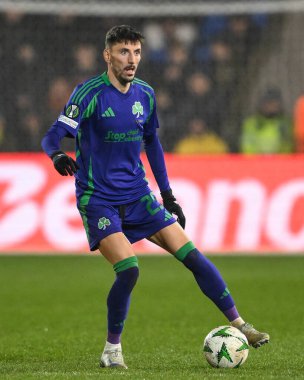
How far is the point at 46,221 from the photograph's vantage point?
46.9ft

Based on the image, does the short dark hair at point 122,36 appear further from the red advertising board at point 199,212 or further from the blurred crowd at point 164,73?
the blurred crowd at point 164,73

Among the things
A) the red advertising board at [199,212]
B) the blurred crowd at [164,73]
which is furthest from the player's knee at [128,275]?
Answer: the blurred crowd at [164,73]

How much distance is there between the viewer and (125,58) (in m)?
6.50

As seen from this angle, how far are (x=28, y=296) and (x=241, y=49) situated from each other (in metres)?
8.73

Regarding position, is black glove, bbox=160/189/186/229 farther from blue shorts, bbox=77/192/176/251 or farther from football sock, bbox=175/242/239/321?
football sock, bbox=175/242/239/321

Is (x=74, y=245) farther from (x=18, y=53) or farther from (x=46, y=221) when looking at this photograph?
(x=18, y=53)

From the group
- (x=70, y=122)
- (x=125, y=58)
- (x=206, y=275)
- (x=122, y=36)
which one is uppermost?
(x=122, y=36)

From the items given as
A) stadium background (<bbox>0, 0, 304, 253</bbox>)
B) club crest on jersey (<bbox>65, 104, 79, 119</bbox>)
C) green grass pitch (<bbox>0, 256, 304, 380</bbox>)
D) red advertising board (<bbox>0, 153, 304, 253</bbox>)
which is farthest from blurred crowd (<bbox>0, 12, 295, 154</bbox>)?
club crest on jersey (<bbox>65, 104, 79, 119</bbox>)

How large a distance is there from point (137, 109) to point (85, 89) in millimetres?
369

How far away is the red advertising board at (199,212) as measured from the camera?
14250 mm

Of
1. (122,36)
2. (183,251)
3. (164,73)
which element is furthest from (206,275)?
(164,73)

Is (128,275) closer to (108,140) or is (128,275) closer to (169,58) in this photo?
(108,140)

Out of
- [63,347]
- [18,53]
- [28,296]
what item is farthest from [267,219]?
[63,347]

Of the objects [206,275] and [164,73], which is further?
[164,73]
